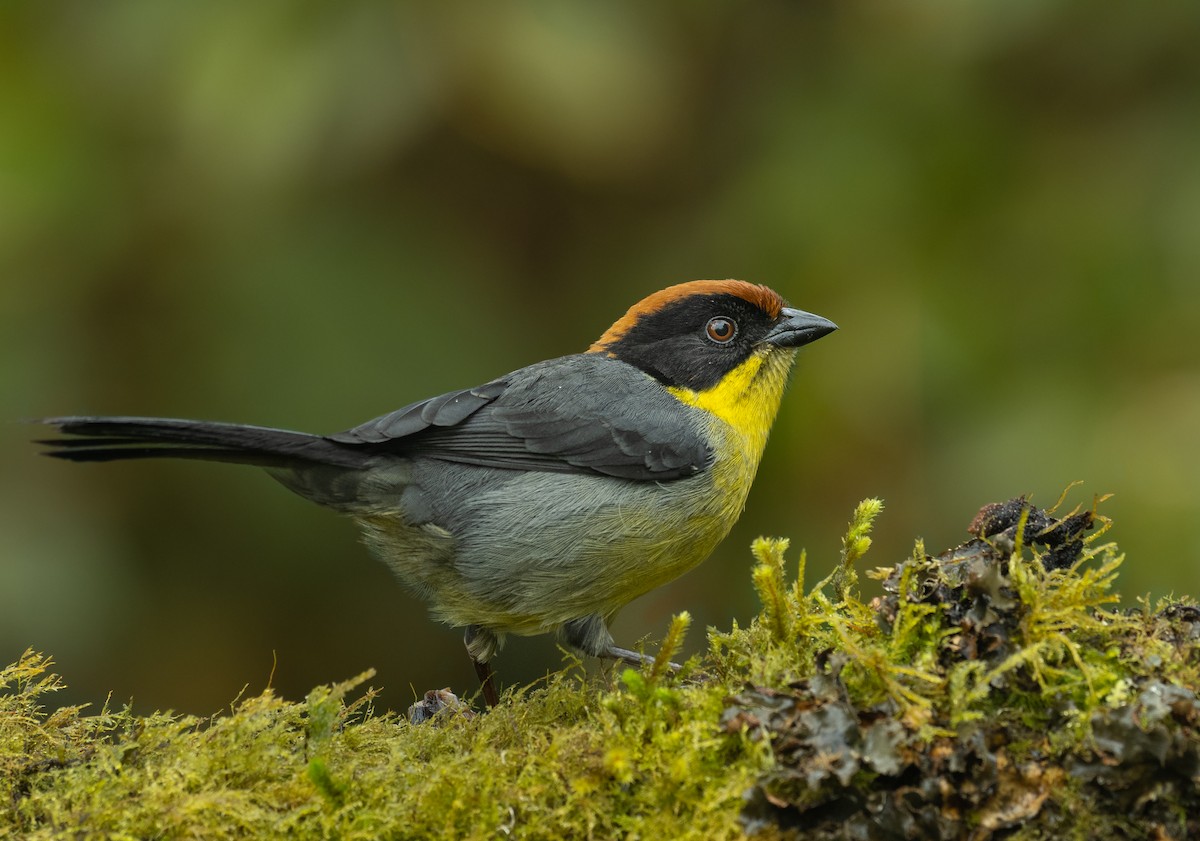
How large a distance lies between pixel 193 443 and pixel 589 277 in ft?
8.61

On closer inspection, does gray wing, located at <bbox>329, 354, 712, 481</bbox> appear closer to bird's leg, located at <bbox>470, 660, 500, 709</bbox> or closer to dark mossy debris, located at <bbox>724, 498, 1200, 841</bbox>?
bird's leg, located at <bbox>470, 660, 500, 709</bbox>

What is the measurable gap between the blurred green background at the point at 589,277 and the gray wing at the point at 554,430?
88 centimetres

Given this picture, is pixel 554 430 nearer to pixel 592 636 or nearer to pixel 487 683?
pixel 592 636

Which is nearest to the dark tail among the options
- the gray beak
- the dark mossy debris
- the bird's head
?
the bird's head

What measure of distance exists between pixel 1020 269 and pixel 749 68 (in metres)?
1.89

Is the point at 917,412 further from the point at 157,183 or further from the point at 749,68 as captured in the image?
the point at 157,183

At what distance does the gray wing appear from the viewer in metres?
4.25

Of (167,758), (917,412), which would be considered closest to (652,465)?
(917,412)

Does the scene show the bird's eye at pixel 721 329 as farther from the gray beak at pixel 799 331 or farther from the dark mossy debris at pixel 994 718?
the dark mossy debris at pixel 994 718

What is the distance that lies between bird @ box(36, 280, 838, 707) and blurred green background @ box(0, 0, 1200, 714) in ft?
2.00

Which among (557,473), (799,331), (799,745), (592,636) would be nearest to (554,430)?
(557,473)

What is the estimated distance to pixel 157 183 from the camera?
18.1 feet

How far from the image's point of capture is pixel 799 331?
185 inches

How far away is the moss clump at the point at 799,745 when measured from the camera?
2100 millimetres
